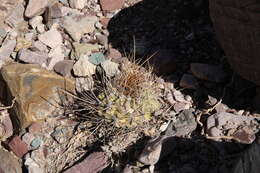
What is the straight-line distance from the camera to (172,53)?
3.92 m

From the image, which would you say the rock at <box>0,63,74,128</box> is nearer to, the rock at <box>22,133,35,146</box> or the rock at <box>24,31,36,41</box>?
the rock at <box>22,133,35,146</box>

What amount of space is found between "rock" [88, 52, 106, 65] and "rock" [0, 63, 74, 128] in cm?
24

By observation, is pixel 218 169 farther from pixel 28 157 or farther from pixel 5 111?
pixel 5 111

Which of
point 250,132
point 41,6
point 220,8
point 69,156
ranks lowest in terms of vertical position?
point 69,156

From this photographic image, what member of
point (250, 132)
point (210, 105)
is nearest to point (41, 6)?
point (210, 105)

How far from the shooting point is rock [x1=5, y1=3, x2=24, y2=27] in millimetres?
4352

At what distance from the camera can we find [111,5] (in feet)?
14.3

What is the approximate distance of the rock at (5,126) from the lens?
389 centimetres

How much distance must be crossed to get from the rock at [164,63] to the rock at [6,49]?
1.18 meters

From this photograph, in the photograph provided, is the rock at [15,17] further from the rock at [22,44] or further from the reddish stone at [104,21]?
the reddish stone at [104,21]

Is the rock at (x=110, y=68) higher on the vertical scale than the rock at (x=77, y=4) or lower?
lower

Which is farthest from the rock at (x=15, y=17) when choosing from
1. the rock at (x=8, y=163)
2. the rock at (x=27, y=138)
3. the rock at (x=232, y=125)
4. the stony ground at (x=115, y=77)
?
the rock at (x=232, y=125)

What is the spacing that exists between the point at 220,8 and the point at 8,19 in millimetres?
1999

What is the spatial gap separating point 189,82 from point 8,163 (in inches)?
55.9
